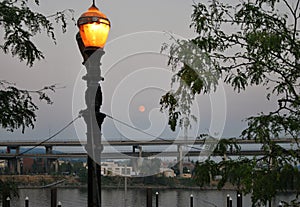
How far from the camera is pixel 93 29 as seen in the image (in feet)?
10.8

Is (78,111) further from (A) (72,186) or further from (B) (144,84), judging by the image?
(A) (72,186)

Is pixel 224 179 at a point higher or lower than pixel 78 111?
lower

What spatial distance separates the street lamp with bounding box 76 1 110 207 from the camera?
10.3 feet

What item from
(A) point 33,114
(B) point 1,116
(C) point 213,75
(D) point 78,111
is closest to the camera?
(D) point 78,111

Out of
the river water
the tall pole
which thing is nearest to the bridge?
the tall pole

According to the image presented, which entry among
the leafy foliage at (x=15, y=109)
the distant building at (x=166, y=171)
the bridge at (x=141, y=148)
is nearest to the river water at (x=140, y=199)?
the bridge at (x=141, y=148)

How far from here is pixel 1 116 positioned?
5438 millimetres

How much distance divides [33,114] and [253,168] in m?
3.46

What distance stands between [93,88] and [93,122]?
259 mm

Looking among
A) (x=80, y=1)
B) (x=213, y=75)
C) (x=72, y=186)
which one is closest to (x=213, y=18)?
(x=213, y=75)

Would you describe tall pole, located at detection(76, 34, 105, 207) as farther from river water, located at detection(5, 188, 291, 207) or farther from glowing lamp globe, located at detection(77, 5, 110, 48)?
river water, located at detection(5, 188, 291, 207)

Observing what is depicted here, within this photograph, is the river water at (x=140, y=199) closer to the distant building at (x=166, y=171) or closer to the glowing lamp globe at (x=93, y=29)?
the distant building at (x=166, y=171)

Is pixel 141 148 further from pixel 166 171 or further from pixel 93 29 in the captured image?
pixel 93 29

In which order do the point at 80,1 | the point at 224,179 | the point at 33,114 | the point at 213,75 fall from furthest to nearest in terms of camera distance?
the point at 80,1
the point at 33,114
the point at 213,75
the point at 224,179
